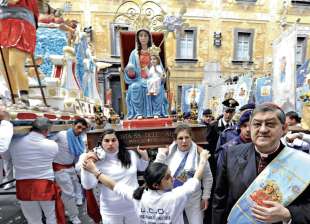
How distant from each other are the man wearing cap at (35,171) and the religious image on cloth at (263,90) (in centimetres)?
787

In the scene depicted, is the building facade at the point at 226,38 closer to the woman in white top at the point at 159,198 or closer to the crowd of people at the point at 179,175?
the crowd of people at the point at 179,175

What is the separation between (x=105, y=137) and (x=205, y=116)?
11.4ft

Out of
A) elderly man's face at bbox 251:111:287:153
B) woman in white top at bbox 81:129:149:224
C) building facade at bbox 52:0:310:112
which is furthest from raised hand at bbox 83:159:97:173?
building facade at bbox 52:0:310:112

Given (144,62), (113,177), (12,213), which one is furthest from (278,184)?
(12,213)

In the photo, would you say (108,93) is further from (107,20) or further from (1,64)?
(1,64)

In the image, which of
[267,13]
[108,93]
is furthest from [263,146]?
[267,13]

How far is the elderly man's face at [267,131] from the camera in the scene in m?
1.54

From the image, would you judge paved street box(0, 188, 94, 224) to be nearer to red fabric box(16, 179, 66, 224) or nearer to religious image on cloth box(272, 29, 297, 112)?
red fabric box(16, 179, 66, 224)

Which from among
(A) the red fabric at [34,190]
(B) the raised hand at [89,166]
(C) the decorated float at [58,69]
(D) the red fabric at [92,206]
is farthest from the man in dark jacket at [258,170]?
(C) the decorated float at [58,69]

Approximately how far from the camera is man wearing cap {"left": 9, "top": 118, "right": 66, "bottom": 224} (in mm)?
3141

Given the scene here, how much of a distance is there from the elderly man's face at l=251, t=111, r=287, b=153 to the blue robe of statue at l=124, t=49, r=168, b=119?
9.83 ft

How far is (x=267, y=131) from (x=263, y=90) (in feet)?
28.0

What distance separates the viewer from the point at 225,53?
17.2 metres

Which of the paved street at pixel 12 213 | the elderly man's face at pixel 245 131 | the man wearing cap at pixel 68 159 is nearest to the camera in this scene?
the elderly man's face at pixel 245 131
